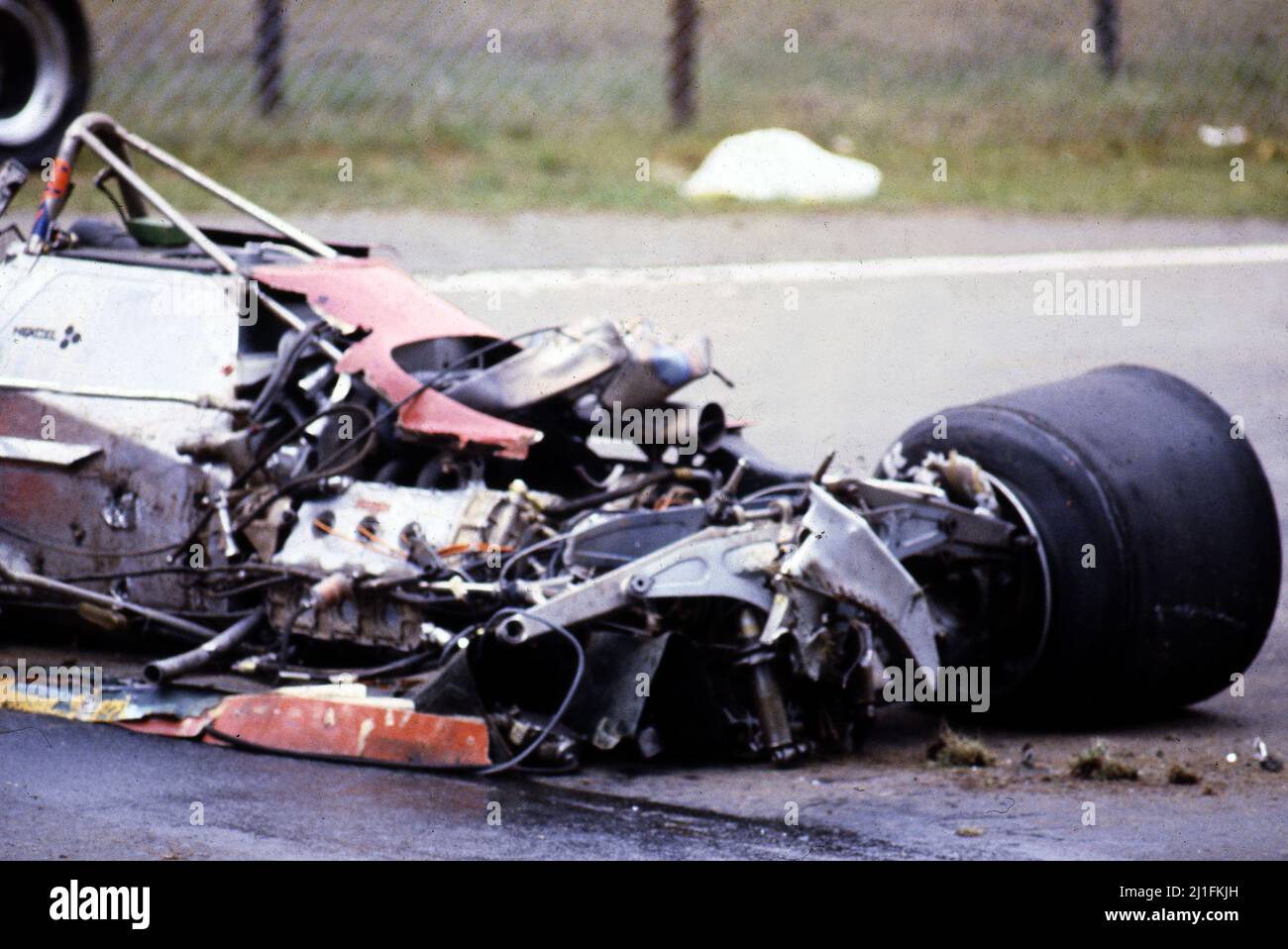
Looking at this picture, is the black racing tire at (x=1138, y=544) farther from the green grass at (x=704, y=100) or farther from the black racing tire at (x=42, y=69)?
the green grass at (x=704, y=100)

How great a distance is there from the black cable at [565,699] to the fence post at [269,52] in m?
10.9

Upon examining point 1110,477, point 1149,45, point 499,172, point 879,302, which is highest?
point 1149,45

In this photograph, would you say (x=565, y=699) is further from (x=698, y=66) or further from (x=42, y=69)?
(x=698, y=66)

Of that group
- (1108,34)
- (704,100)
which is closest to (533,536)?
(704,100)

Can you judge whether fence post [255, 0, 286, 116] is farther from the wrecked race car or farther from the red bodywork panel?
the wrecked race car

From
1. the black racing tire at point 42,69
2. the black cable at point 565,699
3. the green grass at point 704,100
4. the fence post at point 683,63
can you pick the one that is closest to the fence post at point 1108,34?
the green grass at point 704,100

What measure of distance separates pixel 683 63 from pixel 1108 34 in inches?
161

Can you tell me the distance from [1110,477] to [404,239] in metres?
7.94

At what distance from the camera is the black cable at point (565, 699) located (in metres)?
6.01

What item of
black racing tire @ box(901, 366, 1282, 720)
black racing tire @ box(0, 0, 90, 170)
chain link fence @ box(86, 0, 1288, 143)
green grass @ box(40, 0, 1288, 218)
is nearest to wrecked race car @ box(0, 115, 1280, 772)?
black racing tire @ box(901, 366, 1282, 720)

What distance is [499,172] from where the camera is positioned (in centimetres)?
1549

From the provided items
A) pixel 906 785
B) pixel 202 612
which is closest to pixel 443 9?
pixel 202 612

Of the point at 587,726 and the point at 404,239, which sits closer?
the point at 587,726

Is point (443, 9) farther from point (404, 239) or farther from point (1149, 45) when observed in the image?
point (1149, 45)
